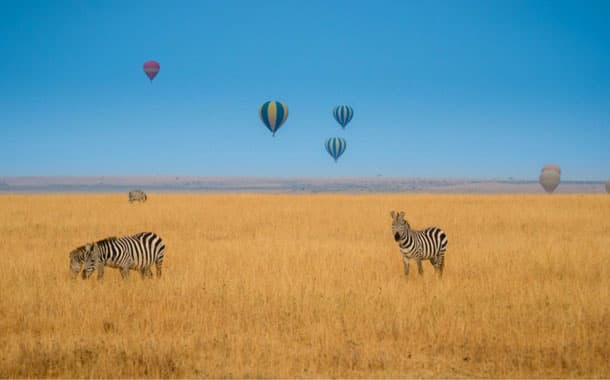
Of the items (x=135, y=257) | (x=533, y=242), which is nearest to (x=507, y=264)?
(x=533, y=242)

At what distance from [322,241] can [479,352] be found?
594 inches

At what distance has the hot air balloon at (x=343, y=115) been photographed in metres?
77.6

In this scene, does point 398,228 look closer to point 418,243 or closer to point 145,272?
point 418,243

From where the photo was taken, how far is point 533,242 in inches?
907

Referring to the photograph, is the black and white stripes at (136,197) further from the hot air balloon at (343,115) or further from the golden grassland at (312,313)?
the hot air balloon at (343,115)

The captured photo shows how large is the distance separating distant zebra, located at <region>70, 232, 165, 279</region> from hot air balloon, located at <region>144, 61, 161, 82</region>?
6303 centimetres

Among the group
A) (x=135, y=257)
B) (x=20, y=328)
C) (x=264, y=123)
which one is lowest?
(x=20, y=328)

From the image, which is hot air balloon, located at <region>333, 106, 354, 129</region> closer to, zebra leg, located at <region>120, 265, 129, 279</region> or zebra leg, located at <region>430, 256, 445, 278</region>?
zebra leg, located at <region>430, 256, 445, 278</region>

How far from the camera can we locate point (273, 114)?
68562 millimetres

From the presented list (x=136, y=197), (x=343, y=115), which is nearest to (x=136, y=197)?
(x=136, y=197)

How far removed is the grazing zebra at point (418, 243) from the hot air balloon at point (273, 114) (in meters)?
54.3

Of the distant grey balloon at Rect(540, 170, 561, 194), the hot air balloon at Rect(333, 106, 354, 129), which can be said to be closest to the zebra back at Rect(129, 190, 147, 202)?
the hot air balloon at Rect(333, 106, 354, 129)

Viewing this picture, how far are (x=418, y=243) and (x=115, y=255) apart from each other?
7.09 meters

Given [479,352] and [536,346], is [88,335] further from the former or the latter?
[536,346]
